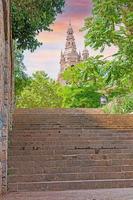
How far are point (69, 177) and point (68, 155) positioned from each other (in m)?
1.34

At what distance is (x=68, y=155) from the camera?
12570 mm

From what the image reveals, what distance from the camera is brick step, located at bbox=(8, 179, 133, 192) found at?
1063 centimetres

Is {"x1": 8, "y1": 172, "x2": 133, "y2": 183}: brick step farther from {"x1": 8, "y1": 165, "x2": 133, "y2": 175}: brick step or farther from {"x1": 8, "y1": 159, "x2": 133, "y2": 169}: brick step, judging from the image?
{"x1": 8, "y1": 159, "x2": 133, "y2": 169}: brick step

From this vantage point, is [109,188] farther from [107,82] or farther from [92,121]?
[107,82]

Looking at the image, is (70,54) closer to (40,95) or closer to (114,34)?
(40,95)

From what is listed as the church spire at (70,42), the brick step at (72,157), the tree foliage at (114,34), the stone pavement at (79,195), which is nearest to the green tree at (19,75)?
the tree foliage at (114,34)

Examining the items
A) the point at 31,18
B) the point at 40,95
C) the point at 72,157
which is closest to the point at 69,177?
the point at 72,157

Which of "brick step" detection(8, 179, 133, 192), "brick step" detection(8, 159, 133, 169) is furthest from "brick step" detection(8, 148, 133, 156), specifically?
"brick step" detection(8, 179, 133, 192)

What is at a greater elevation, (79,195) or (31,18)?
(31,18)

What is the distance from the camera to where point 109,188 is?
35.0 ft

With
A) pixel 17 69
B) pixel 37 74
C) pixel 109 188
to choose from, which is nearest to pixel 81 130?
pixel 109 188

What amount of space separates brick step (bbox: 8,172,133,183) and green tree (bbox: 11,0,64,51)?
6651mm

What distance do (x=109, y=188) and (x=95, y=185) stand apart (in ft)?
1.06

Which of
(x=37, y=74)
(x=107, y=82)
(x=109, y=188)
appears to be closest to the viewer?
(x=109, y=188)
